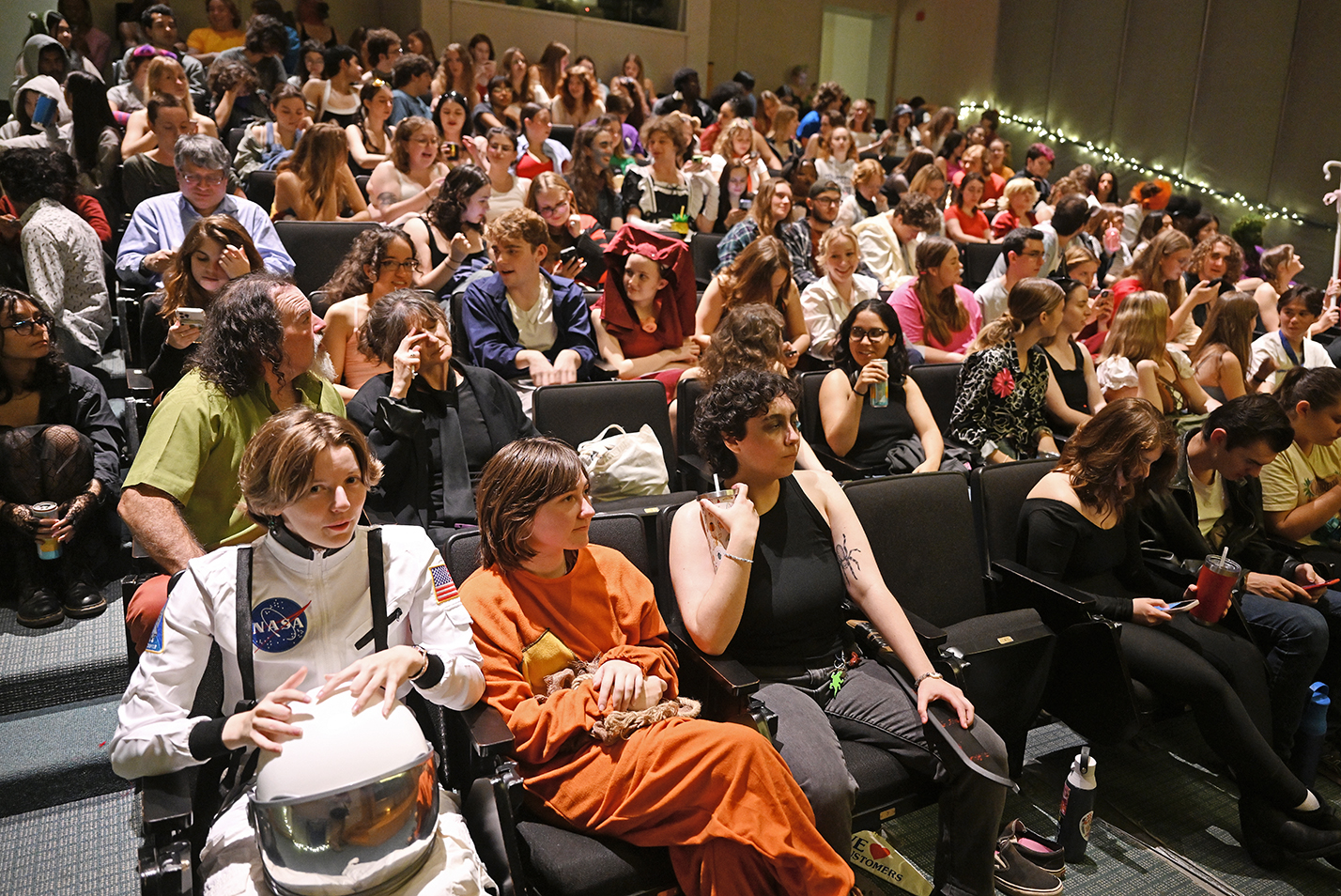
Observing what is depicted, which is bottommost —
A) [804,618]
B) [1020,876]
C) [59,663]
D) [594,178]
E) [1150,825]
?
[1150,825]

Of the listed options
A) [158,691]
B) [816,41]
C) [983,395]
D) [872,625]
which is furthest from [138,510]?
[816,41]

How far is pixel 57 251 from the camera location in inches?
129

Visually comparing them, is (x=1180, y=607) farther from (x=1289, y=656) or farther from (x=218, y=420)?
(x=218, y=420)

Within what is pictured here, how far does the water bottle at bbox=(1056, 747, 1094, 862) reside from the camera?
2195 millimetres

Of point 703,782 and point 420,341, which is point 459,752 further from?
point 420,341

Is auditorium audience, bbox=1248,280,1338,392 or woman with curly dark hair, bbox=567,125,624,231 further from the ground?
woman with curly dark hair, bbox=567,125,624,231

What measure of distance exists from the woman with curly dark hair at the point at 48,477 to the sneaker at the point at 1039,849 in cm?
262

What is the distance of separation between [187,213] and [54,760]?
2.23 m

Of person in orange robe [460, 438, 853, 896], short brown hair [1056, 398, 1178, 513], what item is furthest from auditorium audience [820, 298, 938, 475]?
person in orange robe [460, 438, 853, 896]

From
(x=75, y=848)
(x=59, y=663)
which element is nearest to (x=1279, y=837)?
(x=75, y=848)

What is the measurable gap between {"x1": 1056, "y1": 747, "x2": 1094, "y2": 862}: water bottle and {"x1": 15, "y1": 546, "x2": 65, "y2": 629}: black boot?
110 inches

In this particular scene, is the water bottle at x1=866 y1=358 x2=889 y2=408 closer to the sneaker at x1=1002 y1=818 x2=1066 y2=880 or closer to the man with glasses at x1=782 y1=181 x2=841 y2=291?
the sneaker at x1=1002 y1=818 x2=1066 y2=880

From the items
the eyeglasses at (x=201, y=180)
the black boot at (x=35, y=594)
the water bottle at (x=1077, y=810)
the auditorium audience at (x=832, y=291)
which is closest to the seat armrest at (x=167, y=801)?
the black boot at (x=35, y=594)

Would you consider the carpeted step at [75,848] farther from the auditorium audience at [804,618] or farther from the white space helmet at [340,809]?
the auditorium audience at [804,618]
